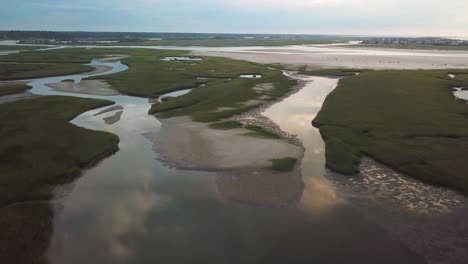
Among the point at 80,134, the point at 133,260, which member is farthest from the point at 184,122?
the point at 133,260

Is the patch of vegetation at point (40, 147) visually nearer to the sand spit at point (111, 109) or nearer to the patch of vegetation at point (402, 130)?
the sand spit at point (111, 109)

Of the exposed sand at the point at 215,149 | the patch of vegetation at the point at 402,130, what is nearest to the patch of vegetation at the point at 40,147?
the exposed sand at the point at 215,149

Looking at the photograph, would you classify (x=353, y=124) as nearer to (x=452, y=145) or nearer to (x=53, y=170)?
(x=452, y=145)

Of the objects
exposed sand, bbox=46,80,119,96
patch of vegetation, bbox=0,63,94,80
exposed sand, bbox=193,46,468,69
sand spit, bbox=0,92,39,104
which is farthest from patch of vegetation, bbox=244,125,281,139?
exposed sand, bbox=193,46,468,69

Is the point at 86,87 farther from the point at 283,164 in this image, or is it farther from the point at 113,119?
the point at 283,164

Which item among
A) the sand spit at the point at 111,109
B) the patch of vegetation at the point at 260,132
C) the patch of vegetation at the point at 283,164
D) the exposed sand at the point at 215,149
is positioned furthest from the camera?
the sand spit at the point at 111,109

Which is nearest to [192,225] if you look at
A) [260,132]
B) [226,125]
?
[260,132]

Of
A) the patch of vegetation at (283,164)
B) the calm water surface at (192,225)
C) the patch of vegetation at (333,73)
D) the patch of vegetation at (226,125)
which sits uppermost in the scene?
the patch of vegetation at (333,73)

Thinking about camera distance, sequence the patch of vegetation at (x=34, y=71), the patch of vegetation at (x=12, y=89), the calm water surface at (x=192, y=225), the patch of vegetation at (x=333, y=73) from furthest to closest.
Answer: the patch of vegetation at (x=333, y=73)
the patch of vegetation at (x=34, y=71)
the patch of vegetation at (x=12, y=89)
the calm water surface at (x=192, y=225)

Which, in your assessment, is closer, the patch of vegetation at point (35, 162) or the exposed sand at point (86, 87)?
the patch of vegetation at point (35, 162)
